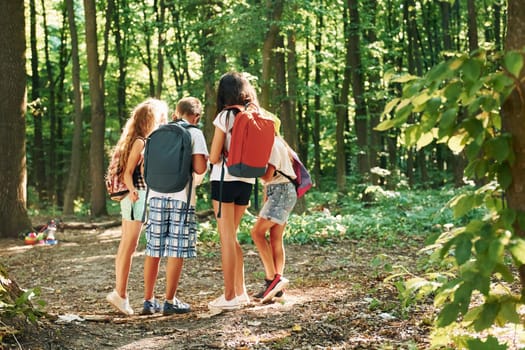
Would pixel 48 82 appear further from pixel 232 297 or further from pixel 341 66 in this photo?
pixel 232 297

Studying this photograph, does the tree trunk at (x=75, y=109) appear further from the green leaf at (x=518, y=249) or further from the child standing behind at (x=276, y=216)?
the green leaf at (x=518, y=249)

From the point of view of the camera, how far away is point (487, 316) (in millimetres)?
2947

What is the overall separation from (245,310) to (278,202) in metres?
1.10

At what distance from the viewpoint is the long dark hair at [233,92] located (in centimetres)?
601

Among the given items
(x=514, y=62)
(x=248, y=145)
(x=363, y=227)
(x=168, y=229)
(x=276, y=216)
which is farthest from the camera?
(x=363, y=227)

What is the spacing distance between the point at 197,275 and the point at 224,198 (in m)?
3.59

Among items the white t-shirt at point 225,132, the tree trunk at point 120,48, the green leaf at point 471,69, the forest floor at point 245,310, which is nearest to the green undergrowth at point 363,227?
the forest floor at point 245,310

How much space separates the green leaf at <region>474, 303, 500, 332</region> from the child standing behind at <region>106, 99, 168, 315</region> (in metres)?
4.16

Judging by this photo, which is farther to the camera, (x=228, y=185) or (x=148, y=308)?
(x=148, y=308)

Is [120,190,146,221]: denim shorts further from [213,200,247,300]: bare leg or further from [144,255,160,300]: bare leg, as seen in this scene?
[213,200,247,300]: bare leg

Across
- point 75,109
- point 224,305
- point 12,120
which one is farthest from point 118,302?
point 75,109

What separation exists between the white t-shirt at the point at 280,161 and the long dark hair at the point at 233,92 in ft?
1.68

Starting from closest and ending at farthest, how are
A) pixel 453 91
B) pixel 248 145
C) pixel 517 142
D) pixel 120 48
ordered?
pixel 453 91, pixel 517 142, pixel 248 145, pixel 120 48

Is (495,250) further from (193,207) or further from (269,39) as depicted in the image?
(269,39)
